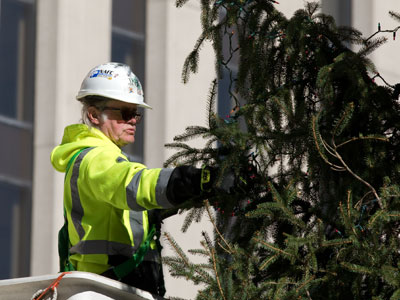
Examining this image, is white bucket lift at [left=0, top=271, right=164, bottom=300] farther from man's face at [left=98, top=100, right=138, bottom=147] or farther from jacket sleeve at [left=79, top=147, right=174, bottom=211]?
man's face at [left=98, top=100, right=138, bottom=147]

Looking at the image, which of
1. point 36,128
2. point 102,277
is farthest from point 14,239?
point 102,277

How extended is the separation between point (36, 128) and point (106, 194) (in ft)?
18.3

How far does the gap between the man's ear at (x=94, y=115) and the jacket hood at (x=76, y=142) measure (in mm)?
49

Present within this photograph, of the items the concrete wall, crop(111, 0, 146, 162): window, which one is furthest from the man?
crop(111, 0, 146, 162): window

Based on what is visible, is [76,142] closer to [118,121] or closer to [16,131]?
[118,121]

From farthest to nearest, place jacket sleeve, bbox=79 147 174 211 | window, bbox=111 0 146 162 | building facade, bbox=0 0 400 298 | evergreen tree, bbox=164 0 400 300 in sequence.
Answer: window, bbox=111 0 146 162 < building facade, bbox=0 0 400 298 < evergreen tree, bbox=164 0 400 300 < jacket sleeve, bbox=79 147 174 211

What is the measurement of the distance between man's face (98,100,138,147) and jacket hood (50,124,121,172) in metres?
0.05

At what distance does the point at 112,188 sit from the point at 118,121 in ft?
1.90

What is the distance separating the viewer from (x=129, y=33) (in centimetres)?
1109

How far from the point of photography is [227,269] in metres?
4.53

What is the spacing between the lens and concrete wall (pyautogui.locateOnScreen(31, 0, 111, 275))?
967cm

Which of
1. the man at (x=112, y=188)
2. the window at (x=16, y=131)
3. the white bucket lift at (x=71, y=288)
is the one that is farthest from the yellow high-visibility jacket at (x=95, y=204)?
the window at (x=16, y=131)

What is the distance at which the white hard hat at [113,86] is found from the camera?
192 inches

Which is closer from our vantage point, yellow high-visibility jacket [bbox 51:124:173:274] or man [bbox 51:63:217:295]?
man [bbox 51:63:217:295]
